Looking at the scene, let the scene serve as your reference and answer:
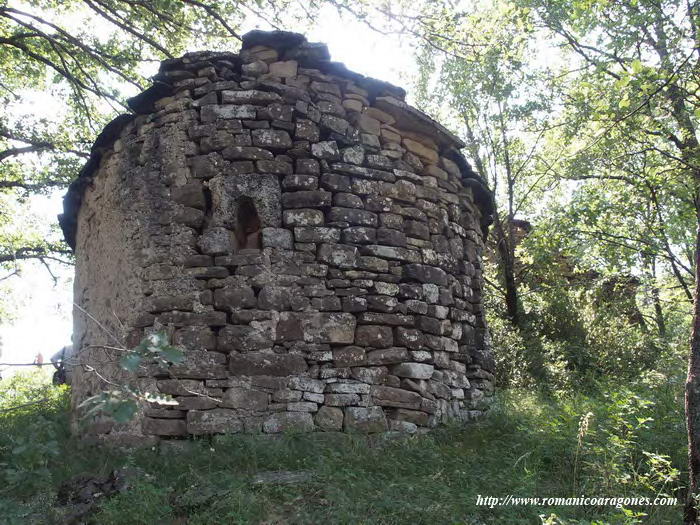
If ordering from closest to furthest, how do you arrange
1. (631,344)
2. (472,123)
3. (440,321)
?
(440,321) → (631,344) → (472,123)

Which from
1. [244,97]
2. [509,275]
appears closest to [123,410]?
[244,97]

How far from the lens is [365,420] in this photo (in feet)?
16.1

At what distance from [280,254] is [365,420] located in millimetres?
1473

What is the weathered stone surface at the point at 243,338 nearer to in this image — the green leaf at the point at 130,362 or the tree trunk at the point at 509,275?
the green leaf at the point at 130,362

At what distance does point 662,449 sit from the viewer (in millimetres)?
4754

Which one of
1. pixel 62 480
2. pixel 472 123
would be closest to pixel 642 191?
pixel 472 123

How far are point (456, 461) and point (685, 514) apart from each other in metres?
1.49

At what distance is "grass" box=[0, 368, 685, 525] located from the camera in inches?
141

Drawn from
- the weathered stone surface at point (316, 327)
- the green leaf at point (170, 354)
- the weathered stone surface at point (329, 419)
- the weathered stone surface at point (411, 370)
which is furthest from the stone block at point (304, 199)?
the green leaf at point (170, 354)

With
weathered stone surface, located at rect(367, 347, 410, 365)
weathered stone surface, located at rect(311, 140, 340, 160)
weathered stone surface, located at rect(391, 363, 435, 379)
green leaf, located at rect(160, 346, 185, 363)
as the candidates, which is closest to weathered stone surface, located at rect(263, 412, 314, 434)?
weathered stone surface, located at rect(367, 347, 410, 365)

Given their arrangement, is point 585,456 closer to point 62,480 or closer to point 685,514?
point 685,514

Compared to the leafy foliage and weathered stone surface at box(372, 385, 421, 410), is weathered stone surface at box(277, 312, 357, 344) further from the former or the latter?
the leafy foliage

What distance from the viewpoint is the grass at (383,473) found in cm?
359

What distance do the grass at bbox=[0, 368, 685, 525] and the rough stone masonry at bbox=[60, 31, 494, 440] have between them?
300mm
